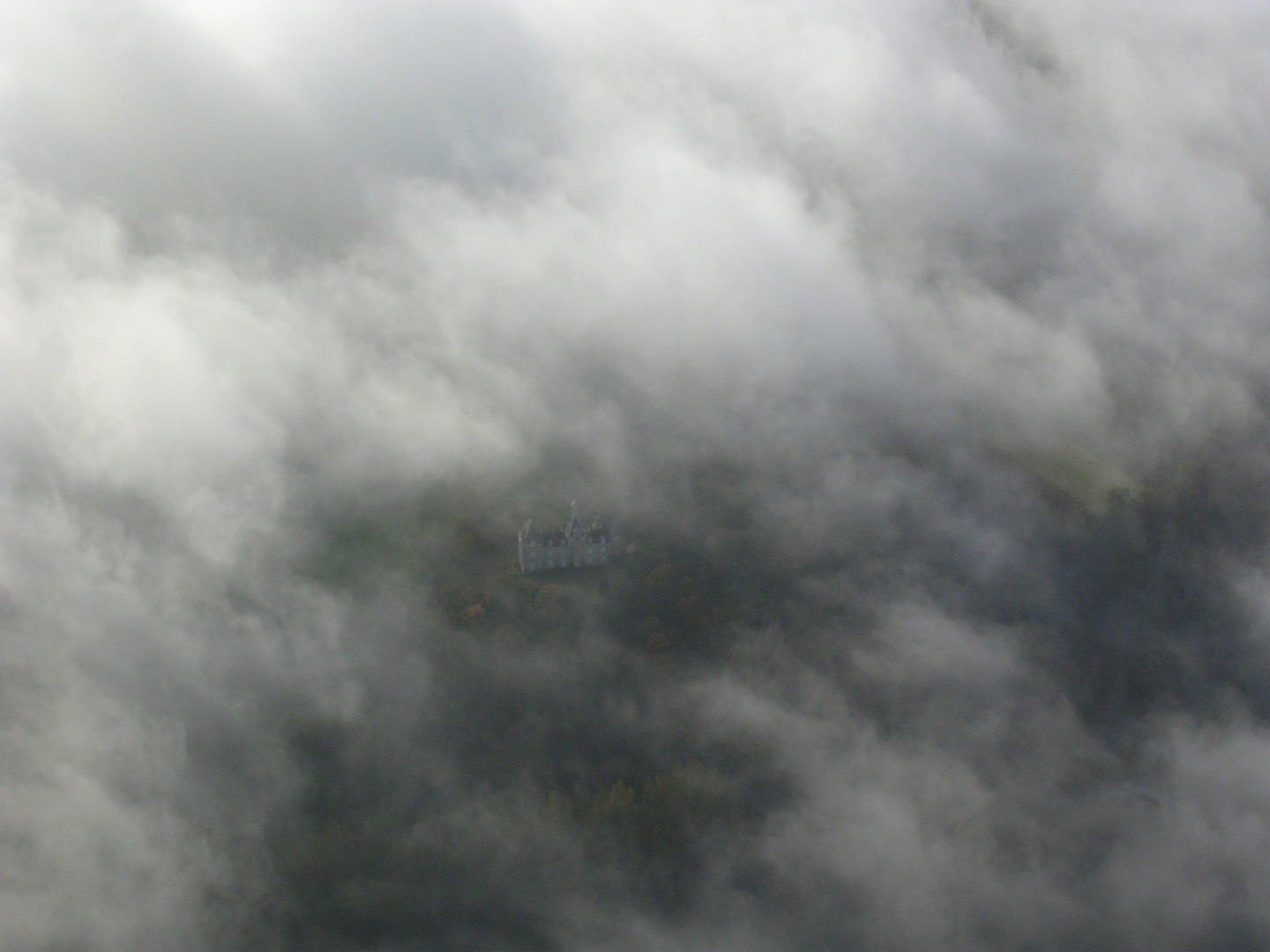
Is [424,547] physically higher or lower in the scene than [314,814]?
higher

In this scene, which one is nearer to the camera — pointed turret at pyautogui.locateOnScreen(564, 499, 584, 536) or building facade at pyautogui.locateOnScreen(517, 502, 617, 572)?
building facade at pyautogui.locateOnScreen(517, 502, 617, 572)

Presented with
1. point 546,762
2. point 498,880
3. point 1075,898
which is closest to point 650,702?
point 546,762

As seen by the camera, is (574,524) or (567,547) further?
(574,524)

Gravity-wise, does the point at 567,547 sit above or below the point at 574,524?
below

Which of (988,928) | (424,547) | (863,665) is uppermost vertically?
(424,547)

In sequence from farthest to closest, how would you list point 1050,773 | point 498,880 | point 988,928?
1. point 1050,773
2. point 988,928
3. point 498,880

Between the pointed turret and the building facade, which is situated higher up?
the pointed turret

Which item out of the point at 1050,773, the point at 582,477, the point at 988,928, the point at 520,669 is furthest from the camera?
the point at 582,477

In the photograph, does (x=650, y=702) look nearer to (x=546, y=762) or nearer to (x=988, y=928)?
(x=546, y=762)
